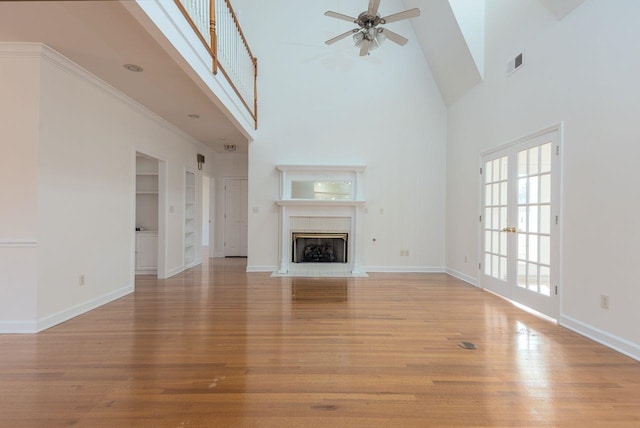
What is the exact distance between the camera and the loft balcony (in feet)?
7.57

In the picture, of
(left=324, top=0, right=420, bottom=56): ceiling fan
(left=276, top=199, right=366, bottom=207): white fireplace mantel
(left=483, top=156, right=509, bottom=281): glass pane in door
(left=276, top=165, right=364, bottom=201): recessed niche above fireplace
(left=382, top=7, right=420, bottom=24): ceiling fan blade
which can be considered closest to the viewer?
(left=382, top=7, right=420, bottom=24): ceiling fan blade

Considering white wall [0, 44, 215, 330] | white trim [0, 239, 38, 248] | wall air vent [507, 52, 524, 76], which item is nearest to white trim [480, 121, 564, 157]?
wall air vent [507, 52, 524, 76]

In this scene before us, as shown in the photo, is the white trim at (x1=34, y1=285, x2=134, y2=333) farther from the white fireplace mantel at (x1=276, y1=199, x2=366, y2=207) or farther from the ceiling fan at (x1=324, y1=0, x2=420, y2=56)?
the ceiling fan at (x1=324, y1=0, x2=420, y2=56)

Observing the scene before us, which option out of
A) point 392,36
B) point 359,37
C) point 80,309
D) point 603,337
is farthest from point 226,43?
point 603,337

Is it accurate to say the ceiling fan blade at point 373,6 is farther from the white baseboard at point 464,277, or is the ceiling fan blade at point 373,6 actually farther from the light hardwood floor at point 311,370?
the white baseboard at point 464,277

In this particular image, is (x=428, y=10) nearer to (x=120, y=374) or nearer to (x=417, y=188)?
(x=417, y=188)

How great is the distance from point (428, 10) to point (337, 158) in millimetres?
2898

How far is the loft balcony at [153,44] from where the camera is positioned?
2.31 m

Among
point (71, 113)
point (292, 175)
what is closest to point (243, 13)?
point (292, 175)

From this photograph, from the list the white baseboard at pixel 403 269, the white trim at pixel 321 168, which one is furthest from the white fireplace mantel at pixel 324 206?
the white baseboard at pixel 403 269

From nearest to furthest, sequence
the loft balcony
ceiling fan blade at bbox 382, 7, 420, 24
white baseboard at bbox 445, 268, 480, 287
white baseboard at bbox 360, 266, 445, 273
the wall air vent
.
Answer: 1. the loft balcony
2. ceiling fan blade at bbox 382, 7, 420, 24
3. the wall air vent
4. white baseboard at bbox 445, 268, 480, 287
5. white baseboard at bbox 360, 266, 445, 273

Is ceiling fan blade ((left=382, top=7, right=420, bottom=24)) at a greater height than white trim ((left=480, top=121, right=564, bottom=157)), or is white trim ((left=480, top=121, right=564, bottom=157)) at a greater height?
ceiling fan blade ((left=382, top=7, right=420, bottom=24))

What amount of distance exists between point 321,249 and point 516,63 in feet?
14.0

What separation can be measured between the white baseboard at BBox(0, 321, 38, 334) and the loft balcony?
2.65m
